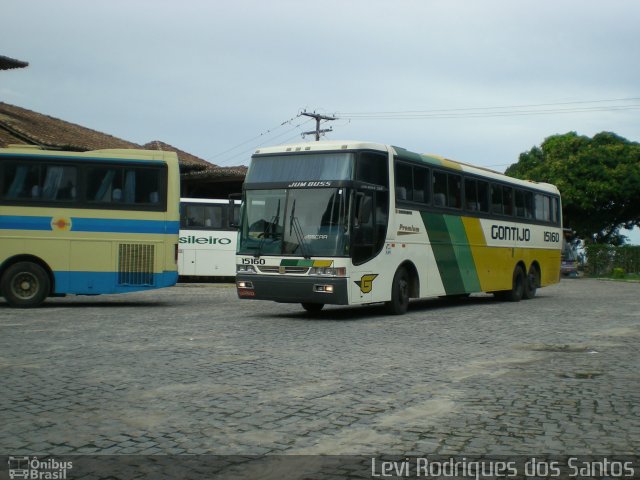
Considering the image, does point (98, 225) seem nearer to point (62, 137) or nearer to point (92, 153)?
point (92, 153)

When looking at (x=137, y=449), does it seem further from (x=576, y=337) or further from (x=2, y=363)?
(x=576, y=337)

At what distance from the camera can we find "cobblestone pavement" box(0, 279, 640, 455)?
587 cm

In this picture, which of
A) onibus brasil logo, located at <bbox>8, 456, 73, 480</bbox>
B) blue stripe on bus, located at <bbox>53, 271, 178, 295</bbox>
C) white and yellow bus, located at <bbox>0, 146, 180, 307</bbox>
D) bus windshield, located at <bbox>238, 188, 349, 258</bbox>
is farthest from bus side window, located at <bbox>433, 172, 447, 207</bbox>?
onibus brasil logo, located at <bbox>8, 456, 73, 480</bbox>

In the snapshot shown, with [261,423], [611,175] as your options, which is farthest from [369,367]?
[611,175]

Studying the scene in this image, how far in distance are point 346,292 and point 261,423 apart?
8839 millimetres

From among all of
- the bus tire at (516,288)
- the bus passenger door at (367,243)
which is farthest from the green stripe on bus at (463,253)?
the bus passenger door at (367,243)

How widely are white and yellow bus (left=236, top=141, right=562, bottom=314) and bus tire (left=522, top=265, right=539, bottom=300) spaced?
5124mm

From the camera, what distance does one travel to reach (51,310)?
17.9 metres

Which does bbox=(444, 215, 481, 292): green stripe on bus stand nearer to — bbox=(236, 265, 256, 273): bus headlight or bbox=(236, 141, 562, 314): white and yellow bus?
bbox=(236, 141, 562, 314): white and yellow bus

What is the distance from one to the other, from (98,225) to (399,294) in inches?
271

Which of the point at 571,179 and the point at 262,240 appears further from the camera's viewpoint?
the point at 571,179

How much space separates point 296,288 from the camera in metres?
15.4

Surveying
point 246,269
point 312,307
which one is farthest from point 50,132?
point 246,269
